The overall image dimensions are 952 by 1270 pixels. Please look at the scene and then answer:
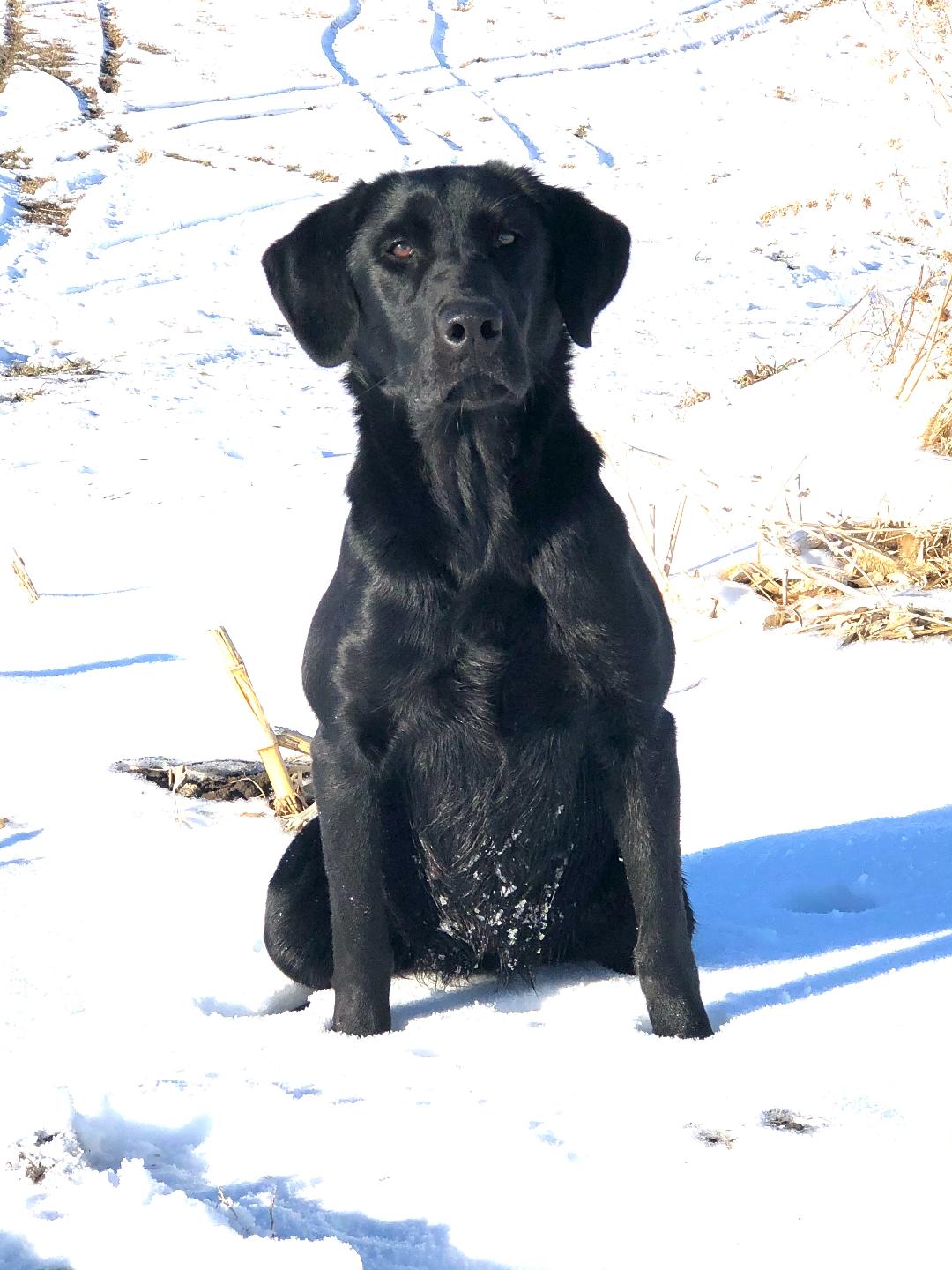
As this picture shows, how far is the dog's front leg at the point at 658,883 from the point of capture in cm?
242

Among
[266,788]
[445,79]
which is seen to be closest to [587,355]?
[266,788]

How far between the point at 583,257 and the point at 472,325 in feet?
1.42

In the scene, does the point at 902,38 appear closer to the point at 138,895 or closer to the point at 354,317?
the point at 354,317

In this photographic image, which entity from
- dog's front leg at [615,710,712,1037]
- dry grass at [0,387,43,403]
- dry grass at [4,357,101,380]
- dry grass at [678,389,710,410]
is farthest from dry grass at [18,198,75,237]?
dog's front leg at [615,710,712,1037]

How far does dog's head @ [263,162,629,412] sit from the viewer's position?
2.57 metres

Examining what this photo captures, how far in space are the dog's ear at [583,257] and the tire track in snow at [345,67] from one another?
1345 cm

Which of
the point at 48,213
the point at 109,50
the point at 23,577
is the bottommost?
the point at 23,577

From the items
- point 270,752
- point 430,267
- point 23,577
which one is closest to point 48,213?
point 23,577

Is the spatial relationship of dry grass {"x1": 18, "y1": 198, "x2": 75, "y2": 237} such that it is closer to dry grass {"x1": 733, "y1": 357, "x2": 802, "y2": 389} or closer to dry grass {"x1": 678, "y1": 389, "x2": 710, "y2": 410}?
dry grass {"x1": 678, "y1": 389, "x2": 710, "y2": 410}

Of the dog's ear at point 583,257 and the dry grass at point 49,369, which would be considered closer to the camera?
the dog's ear at point 583,257

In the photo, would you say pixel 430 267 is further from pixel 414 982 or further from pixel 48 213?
pixel 48 213

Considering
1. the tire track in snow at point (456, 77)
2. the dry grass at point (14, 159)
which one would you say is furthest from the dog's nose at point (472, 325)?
the tire track in snow at point (456, 77)

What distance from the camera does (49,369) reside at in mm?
9078

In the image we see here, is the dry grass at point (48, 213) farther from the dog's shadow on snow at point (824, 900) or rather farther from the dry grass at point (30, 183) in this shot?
the dog's shadow on snow at point (824, 900)
